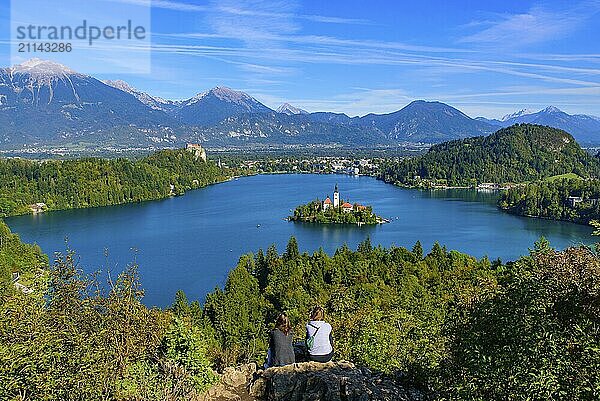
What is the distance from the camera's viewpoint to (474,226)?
44.9 metres

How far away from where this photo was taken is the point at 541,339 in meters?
3.49

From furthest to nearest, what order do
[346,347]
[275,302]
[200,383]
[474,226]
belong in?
[474,226] → [275,302] → [346,347] → [200,383]

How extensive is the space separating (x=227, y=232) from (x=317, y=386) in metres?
35.7

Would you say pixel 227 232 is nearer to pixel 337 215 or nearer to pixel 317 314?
pixel 337 215

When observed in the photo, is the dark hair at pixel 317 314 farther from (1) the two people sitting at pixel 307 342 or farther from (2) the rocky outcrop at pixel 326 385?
(2) the rocky outcrop at pixel 326 385

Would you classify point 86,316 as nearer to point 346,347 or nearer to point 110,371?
point 110,371

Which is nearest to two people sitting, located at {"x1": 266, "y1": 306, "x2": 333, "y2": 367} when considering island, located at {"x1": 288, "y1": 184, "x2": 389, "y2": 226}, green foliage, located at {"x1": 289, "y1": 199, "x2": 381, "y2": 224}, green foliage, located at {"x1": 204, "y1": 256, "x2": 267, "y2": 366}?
green foliage, located at {"x1": 204, "y1": 256, "x2": 267, "y2": 366}

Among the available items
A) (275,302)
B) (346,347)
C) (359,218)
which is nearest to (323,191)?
(359,218)

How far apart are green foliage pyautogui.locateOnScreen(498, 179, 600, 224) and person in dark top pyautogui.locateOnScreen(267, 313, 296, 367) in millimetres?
47580

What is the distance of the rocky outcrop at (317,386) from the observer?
5.48m

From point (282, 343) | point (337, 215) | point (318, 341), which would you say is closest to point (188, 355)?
point (282, 343)

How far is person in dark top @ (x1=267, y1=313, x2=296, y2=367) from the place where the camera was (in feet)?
19.8

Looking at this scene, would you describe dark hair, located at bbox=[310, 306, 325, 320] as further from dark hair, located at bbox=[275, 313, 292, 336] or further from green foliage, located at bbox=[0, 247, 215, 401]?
green foliage, located at bbox=[0, 247, 215, 401]

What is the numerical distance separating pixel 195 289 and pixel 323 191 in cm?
4622
